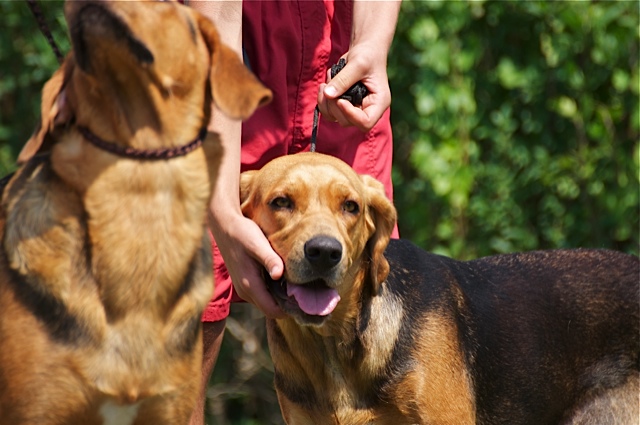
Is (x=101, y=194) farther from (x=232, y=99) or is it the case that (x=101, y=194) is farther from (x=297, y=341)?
(x=297, y=341)

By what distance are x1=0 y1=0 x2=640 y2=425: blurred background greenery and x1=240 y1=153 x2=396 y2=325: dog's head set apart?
244 cm

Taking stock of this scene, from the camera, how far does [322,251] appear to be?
4035mm

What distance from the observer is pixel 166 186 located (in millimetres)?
3041

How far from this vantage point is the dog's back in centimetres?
495

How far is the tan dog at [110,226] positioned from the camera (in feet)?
9.71

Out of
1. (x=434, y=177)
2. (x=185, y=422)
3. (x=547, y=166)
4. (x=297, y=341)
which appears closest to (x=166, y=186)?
(x=185, y=422)

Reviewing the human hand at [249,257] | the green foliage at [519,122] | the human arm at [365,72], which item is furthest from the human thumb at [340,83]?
the green foliage at [519,122]

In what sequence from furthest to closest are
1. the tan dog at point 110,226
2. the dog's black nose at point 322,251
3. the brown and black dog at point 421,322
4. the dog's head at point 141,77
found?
the brown and black dog at point 421,322 < the dog's black nose at point 322,251 < the tan dog at point 110,226 < the dog's head at point 141,77

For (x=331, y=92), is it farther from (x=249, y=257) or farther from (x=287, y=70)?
(x=249, y=257)

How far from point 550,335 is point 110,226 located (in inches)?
107

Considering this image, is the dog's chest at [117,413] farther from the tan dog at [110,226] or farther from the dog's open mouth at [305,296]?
the dog's open mouth at [305,296]

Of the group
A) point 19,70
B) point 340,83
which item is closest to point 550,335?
point 340,83

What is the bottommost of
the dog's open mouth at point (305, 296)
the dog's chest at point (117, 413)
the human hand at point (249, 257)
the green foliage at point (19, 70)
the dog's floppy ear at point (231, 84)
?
the green foliage at point (19, 70)

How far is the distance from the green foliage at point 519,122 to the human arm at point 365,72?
226 centimetres
